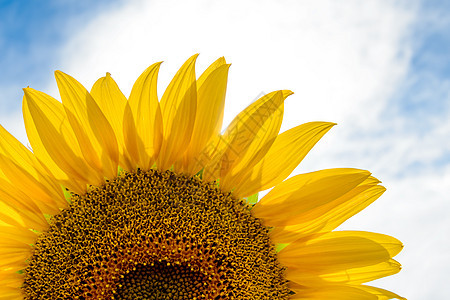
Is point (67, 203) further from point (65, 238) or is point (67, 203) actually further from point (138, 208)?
point (138, 208)

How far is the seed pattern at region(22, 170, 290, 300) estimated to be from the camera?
3133 millimetres

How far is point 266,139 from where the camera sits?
3.61m

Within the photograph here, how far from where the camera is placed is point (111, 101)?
3434 millimetres

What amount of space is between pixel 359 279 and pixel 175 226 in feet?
4.75

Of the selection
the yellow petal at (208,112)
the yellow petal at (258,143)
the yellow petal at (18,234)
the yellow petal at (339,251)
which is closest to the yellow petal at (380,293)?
the yellow petal at (339,251)

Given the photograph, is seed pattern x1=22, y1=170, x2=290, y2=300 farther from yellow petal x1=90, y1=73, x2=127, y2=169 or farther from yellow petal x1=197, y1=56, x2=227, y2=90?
yellow petal x1=197, y1=56, x2=227, y2=90

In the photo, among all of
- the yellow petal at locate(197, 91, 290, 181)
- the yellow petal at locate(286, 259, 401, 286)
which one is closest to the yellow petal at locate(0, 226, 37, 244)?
the yellow petal at locate(197, 91, 290, 181)

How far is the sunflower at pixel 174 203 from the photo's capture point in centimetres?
319

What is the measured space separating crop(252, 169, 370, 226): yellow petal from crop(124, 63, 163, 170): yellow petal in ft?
2.90

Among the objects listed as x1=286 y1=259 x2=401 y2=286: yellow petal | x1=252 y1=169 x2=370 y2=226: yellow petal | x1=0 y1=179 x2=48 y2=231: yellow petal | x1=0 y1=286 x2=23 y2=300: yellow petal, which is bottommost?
x1=0 y1=286 x2=23 y2=300: yellow petal

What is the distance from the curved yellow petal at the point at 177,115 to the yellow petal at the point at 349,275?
123 centimetres

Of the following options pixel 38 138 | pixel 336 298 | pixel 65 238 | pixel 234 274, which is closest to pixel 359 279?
pixel 336 298

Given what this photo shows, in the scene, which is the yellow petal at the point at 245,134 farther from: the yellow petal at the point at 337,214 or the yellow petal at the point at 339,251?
the yellow petal at the point at 339,251

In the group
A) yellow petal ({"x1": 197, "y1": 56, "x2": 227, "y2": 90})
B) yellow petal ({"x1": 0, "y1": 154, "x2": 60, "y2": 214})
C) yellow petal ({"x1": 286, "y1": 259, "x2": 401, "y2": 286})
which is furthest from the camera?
yellow petal ({"x1": 286, "y1": 259, "x2": 401, "y2": 286})
